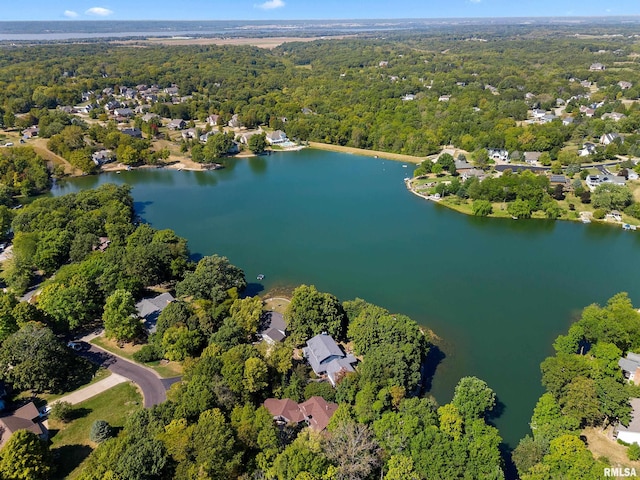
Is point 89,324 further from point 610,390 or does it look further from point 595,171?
point 595,171

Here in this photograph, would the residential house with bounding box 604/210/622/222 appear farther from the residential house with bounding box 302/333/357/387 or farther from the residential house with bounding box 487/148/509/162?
the residential house with bounding box 302/333/357/387

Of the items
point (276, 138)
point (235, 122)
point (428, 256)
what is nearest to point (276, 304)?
point (428, 256)

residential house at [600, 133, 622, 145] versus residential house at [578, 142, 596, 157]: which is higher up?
residential house at [600, 133, 622, 145]

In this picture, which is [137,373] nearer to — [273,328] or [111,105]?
[273,328]

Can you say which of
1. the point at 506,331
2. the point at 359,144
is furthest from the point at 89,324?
the point at 359,144

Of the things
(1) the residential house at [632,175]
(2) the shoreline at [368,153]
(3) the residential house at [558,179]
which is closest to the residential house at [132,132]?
(2) the shoreline at [368,153]

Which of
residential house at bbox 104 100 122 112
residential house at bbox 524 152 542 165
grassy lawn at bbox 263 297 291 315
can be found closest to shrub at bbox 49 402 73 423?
grassy lawn at bbox 263 297 291 315
